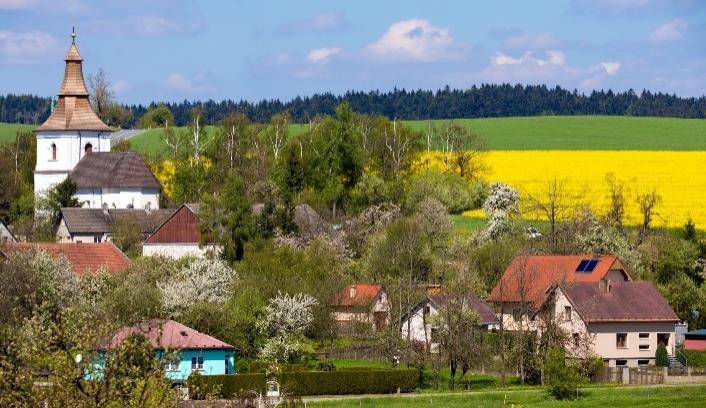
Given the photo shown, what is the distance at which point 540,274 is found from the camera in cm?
6131

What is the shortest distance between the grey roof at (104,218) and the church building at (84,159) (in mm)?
3995

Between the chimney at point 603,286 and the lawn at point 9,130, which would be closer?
the chimney at point 603,286

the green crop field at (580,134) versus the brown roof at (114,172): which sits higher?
the green crop field at (580,134)

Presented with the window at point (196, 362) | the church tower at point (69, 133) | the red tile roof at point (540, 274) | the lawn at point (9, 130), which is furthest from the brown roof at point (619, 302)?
the lawn at point (9, 130)

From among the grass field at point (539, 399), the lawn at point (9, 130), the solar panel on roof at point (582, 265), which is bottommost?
the grass field at point (539, 399)

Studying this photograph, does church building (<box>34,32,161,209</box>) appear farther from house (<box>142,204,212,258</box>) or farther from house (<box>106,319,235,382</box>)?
house (<box>106,319,235,382</box>)

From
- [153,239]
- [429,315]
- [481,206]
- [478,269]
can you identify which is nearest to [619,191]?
[481,206]

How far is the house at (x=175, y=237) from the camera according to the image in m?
76.5

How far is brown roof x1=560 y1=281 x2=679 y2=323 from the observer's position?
5719 centimetres

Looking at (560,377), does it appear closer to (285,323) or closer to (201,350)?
(201,350)

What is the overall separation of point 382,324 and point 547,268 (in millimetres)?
6578

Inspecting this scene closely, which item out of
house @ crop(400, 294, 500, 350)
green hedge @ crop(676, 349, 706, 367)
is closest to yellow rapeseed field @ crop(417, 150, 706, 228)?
house @ crop(400, 294, 500, 350)

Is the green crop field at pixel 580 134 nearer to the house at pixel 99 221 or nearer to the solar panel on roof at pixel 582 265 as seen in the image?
the house at pixel 99 221

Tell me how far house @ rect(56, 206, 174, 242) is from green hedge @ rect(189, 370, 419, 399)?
3323cm
